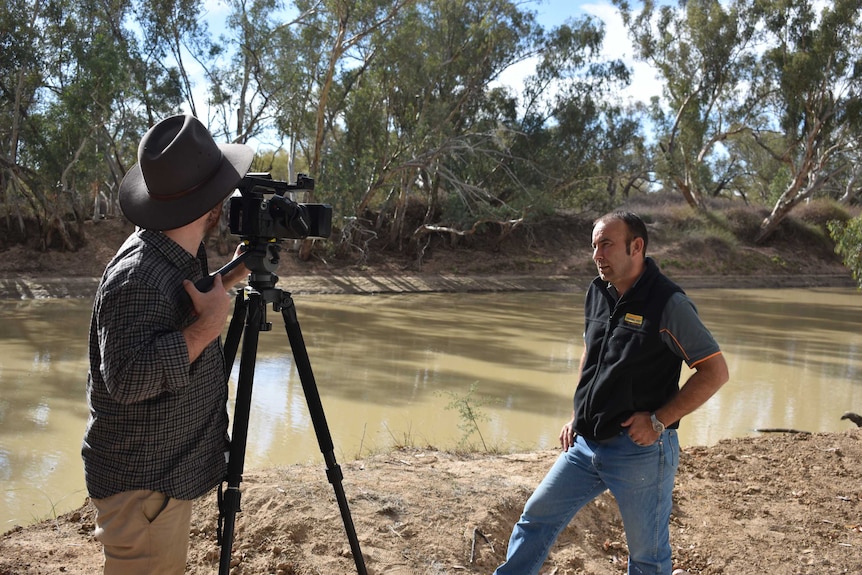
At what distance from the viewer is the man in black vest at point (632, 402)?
1.85 m

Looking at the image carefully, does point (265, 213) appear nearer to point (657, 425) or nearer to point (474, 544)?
point (657, 425)

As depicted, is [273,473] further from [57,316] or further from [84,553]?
[57,316]

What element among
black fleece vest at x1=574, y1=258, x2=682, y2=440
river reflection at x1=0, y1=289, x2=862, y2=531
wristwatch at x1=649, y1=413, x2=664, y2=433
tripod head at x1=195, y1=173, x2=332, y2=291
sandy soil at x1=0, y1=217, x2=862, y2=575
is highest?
tripod head at x1=195, y1=173, x2=332, y2=291

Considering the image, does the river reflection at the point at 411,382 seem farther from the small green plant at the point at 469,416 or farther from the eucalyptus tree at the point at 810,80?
the eucalyptus tree at the point at 810,80

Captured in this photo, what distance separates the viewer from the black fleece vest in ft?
6.19

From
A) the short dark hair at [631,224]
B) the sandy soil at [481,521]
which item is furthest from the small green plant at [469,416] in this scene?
the short dark hair at [631,224]

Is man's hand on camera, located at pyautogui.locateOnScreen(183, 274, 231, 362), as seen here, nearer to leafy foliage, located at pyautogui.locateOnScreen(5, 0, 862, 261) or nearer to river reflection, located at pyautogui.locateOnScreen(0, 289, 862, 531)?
river reflection, located at pyautogui.locateOnScreen(0, 289, 862, 531)

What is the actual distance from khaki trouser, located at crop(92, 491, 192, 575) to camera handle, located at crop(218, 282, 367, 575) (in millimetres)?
174

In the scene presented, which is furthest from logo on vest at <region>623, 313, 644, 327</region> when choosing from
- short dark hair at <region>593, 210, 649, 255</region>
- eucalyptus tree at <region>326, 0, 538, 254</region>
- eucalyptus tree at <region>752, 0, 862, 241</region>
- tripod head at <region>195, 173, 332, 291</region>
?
eucalyptus tree at <region>752, 0, 862, 241</region>

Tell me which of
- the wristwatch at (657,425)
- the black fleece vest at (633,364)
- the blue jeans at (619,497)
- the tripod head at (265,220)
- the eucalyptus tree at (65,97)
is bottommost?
the blue jeans at (619,497)

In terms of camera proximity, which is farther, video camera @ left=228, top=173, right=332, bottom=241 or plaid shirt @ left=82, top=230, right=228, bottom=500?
video camera @ left=228, top=173, right=332, bottom=241

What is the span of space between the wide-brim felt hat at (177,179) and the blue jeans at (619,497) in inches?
44.9

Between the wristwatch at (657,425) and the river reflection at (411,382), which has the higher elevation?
the wristwatch at (657,425)

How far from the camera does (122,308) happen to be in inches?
55.2
